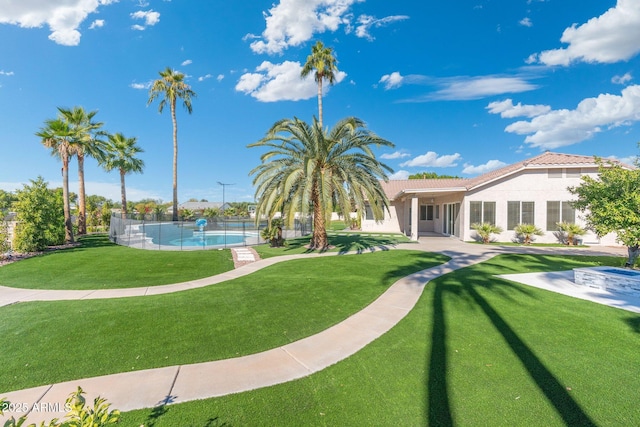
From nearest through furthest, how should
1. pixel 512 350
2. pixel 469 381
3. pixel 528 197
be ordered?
pixel 469 381, pixel 512 350, pixel 528 197

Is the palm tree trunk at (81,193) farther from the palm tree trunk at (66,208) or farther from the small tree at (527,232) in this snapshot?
→ the small tree at (527,232)

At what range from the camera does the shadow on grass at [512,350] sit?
3.10 metres

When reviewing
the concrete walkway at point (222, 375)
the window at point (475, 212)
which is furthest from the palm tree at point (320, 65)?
the concrete walkway at point (222, 375)

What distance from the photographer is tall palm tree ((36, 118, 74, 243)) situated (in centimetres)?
1734

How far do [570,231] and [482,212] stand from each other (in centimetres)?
456

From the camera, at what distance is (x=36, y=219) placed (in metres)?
14.6

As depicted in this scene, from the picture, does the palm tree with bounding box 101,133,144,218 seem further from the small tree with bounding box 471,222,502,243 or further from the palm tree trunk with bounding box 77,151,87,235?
the small tree with bounding box 471,222,502,243

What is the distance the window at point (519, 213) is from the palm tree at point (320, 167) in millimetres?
9178

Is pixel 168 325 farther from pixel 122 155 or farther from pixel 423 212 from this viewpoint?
pixel 122 155

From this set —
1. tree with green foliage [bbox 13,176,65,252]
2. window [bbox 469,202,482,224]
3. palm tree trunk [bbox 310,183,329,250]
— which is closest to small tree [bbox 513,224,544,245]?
window [bbox 469,202,482,224]

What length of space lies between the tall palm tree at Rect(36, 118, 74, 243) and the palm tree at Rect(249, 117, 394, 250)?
1197 cm

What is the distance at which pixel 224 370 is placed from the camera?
13.0 feet

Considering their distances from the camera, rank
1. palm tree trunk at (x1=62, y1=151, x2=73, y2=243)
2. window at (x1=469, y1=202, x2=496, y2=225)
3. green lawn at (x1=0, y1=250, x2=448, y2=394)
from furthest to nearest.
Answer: window at (x1=469, y1=202, x2=496, y2=225) → palm tree trunk at (x1=62, y1=151, x2=73, y2=243) → green lawn at (x1=0, y1=250, x2=448, y2=394)

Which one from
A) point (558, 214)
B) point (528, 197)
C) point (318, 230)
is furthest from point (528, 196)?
point (318, 230)
